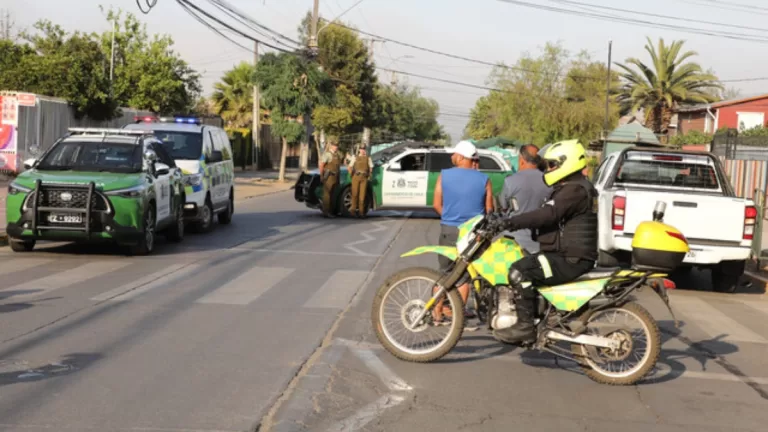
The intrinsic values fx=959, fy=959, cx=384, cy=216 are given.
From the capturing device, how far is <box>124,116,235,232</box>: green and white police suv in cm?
1752

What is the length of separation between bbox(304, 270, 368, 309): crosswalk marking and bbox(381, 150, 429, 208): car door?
995cm

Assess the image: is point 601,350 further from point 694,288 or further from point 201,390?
point 694,288

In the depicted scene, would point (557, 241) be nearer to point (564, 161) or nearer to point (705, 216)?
point (564, 161)

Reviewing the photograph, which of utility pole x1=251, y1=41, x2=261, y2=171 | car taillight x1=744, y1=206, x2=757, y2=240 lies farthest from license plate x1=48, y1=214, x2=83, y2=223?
utility pole x1=251, y1=41, x2=261, y2=171

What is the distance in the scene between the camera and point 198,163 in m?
18.0

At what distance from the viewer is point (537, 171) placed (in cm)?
984

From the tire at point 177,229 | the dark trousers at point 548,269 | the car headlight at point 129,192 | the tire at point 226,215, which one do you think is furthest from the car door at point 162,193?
the dark trousers at point 548,269

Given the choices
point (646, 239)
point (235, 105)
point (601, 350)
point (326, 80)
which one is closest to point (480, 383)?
point (601, 350)

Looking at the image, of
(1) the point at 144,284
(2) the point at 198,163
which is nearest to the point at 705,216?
(1) the point at 144,284

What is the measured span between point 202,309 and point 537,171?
3.69 meters

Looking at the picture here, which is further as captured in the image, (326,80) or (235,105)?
(235,105)

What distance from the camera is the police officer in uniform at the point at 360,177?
2242cm

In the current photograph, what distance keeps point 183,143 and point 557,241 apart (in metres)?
12.3

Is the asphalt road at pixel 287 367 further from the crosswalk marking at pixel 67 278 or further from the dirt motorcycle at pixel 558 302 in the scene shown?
the dirt motorcycle at pixel 558 302
